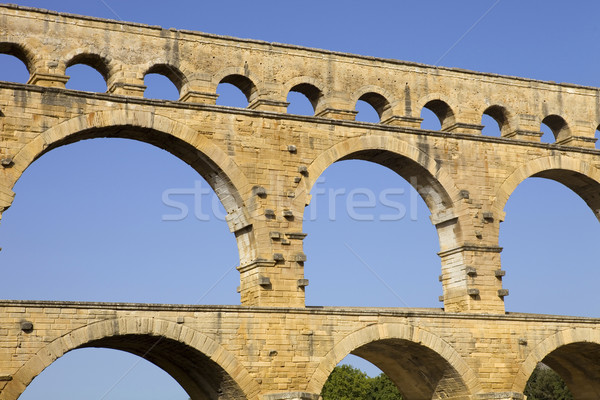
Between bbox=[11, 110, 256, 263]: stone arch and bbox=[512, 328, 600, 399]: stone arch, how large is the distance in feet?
24.3

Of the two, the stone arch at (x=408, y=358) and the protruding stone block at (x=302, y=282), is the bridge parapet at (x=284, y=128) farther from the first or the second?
the stone arch at (x=408, y=358)

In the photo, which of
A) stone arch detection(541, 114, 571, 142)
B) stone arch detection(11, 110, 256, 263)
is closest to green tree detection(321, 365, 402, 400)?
stone arch detection(541, 114, 571, 142)

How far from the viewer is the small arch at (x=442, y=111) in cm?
2653

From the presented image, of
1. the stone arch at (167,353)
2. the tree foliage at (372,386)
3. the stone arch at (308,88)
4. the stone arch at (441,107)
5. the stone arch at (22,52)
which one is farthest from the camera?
the tree foliage at (372,386)

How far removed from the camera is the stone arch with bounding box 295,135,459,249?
24.3 m

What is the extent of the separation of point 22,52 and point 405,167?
381 inches

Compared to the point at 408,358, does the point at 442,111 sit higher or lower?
higher

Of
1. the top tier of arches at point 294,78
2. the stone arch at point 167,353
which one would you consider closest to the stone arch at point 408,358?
the stone arch at point 167,353

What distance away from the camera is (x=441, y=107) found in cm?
2672

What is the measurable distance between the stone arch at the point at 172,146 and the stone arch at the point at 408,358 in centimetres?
301

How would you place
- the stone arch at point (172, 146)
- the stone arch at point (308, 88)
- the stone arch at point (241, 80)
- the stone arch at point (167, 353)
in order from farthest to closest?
the stone arch at point (308, 88) < the stone arch at point (241, 80) < the stone arch at point (172, 146) < the stone arch at point (167, 353)

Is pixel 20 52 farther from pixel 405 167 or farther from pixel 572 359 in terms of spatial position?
pixel 572 359

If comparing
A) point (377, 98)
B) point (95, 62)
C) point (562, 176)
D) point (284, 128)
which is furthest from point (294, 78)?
point (562, 176)

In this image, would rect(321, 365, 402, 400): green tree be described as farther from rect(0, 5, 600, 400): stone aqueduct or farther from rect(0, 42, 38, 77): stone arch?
rect(0, 42, 38, 77): stone arch
